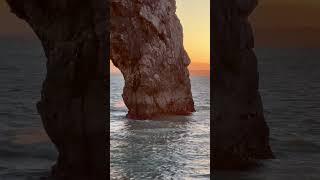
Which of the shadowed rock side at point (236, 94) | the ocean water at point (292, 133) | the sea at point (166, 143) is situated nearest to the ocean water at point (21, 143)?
the sea at point (166, 143)

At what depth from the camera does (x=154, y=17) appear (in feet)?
91.1

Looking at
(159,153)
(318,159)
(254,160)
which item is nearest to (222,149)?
(254,160)

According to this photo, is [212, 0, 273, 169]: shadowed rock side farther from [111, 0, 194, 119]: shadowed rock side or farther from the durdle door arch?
[111, 0, 194, 119]: shadowed rock side

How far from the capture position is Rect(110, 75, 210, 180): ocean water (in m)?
12.9

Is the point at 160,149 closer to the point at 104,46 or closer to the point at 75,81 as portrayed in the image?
the point at 75,81

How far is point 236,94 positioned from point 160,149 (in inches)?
199

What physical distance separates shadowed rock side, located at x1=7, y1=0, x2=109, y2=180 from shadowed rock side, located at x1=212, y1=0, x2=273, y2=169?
7.57ft

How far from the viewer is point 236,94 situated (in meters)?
12.0

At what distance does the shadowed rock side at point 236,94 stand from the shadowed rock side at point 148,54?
1466cm

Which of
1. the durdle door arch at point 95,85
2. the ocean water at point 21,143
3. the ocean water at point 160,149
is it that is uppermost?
the durdle door arch at point 95,85

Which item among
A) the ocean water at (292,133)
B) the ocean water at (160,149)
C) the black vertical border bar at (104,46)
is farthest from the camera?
the ocean water at (160,149)

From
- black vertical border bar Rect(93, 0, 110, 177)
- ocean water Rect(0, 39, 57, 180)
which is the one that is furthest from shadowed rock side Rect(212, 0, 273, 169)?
ocean water Rect(0, 39, 57, 180)

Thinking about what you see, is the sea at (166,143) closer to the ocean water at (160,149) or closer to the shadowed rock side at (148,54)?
the ocean water at (160,149)

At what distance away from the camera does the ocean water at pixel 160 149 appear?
12898 millimetres
